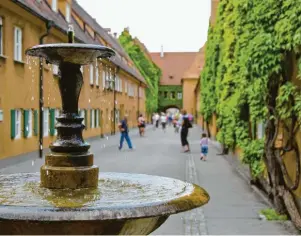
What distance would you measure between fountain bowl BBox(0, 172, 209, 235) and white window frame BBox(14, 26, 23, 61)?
1578cm

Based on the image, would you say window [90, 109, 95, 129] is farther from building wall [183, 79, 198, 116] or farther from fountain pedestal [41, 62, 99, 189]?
building wall [183, 79, 198, 116]

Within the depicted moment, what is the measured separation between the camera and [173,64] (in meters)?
112

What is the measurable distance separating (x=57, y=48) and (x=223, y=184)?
396 inches

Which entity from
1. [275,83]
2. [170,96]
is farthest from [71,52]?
[170,96]

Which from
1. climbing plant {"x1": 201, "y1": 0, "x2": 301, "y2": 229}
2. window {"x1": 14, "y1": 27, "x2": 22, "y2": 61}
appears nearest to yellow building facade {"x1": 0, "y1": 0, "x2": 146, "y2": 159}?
window {"x1": 14, "y1": 27, "x2": 22, "y2": 61}

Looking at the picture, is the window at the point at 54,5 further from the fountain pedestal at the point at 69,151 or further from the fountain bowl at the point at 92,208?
the fountain bowl at the point at 92,208

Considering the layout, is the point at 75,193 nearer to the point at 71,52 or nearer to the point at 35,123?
the point at 71,52

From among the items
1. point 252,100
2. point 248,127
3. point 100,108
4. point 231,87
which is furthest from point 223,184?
point 100,108

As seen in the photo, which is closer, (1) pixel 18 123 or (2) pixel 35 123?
(1) pixel 18 123

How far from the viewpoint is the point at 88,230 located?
4.60 metres

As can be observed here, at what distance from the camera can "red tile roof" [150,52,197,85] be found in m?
106

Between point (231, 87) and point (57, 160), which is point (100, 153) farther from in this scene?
point (57, 160)

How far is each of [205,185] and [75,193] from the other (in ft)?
31.6

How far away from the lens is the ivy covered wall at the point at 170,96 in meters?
102
